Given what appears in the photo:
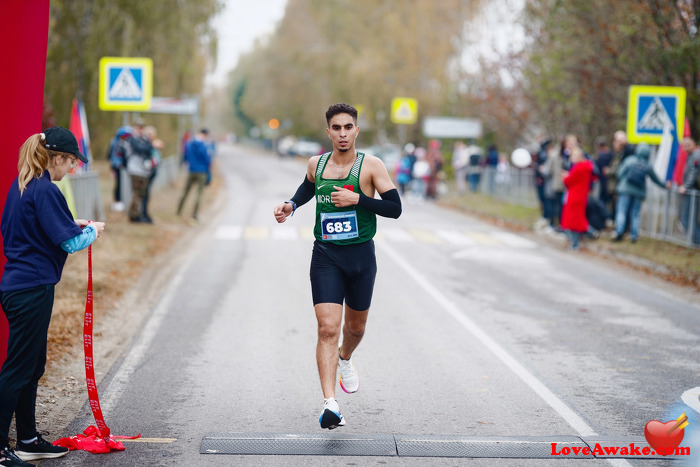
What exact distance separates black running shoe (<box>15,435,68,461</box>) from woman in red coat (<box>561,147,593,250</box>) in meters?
13.4

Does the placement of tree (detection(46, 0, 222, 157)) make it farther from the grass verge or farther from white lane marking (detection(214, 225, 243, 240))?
the grass verge

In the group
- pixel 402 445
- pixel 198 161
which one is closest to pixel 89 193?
pixel 198 161

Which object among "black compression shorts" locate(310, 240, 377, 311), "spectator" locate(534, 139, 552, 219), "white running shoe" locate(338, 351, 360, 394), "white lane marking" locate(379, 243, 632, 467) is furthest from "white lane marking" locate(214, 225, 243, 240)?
"black compression shorts" locate(310, 240, 377, 311)

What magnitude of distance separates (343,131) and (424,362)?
291 cm

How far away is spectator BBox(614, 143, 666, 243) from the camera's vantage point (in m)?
16.6

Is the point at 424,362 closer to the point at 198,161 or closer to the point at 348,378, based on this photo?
the point at 348,378

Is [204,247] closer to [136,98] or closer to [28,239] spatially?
[136,98]

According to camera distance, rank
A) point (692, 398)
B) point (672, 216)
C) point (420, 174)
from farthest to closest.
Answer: point (420, 174) → point (672, 216) → point (692, 398)

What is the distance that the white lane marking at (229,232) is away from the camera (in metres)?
18.3

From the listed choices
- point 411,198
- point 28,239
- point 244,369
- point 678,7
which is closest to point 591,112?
point 678,7

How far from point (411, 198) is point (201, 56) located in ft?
54.7

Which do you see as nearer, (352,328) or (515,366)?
(352,328)

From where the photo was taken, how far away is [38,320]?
16.2ft

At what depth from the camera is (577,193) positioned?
55.8 feet
